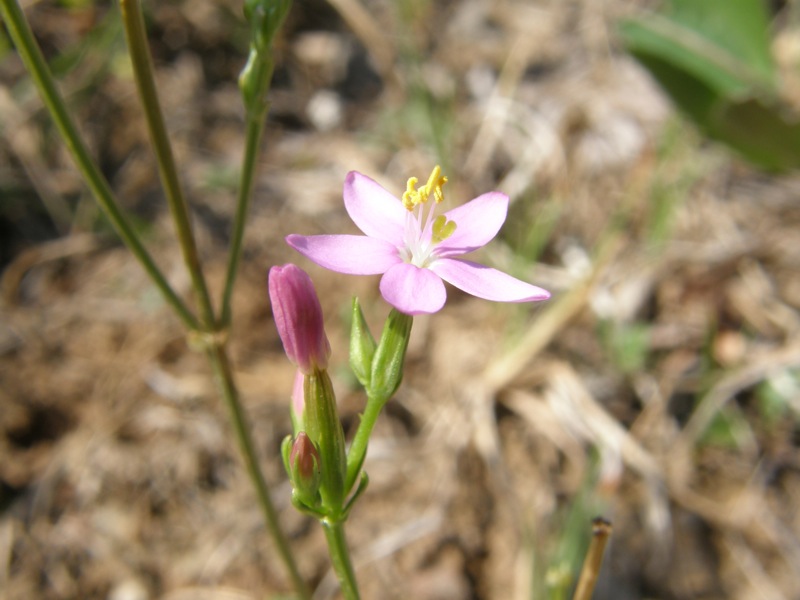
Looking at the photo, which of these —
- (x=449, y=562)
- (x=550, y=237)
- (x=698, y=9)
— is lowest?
(x=449, y=562)

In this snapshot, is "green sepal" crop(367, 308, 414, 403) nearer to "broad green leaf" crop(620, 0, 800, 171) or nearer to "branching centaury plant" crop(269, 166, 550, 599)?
"branching centaury plant" crop(269, 166, 550, 599)

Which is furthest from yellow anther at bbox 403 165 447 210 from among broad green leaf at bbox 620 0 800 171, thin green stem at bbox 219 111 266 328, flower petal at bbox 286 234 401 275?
broad green leaf at bbox 620 0 800 171

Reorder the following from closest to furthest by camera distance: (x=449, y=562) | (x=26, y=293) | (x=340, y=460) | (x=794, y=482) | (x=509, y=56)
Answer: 1. (x=340, y=460)
2. (x=449, y=562)
3. (x=794, y=482)
4. (x=26, y=293)
5. (x=509, y=56)

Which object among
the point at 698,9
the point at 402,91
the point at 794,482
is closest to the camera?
the point at 794,482

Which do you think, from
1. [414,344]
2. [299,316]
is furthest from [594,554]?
[414,344]

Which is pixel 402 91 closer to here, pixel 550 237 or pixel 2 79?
pixel 550 237

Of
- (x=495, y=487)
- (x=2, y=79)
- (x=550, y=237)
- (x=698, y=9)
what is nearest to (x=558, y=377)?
(x=495, y=487)
